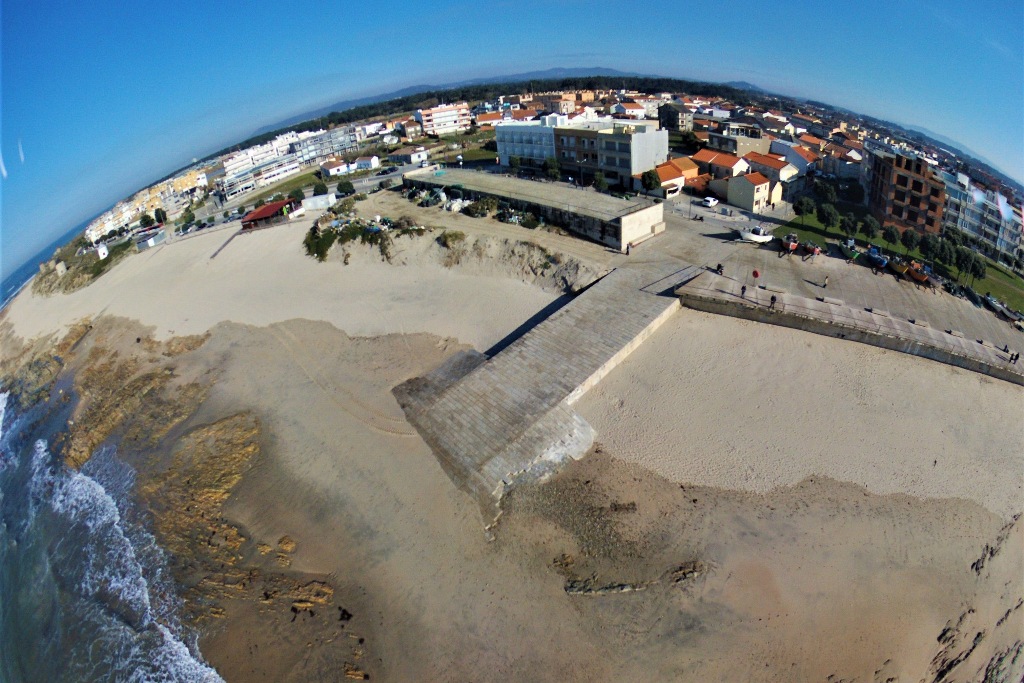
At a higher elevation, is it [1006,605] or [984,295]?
[984,295]

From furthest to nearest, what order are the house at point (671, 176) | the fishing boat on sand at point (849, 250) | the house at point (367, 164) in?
the house at point (367, 164) < the house at point (671, 176) < the fishing boat on sand at point (849, 250)

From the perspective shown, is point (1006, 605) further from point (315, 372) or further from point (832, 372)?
point (315, 372)

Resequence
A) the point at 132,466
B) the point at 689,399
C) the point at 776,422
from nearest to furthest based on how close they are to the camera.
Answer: the point at 776,422 < the point at 689,399 < the point at 132,466

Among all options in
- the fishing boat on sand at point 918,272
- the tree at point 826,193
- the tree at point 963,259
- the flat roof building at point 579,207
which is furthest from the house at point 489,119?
the tree at point 963,259

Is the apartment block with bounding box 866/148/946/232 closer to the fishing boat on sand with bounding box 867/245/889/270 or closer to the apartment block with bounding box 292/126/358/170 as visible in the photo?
the fishing boat on sand with bounding box 867/245/889/270

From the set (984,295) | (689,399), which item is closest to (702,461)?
(689,399)

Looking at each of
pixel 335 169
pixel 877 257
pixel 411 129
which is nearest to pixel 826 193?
pixel 877 257

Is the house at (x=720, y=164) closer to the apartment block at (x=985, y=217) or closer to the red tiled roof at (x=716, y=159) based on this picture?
the red tiled roof at (x=716, y=159)
